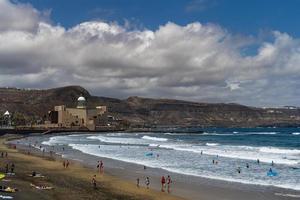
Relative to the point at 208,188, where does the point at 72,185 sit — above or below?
above

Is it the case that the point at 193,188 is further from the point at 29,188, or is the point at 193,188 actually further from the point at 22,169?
the point at 22,169

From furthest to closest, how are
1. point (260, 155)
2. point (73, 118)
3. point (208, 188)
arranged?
point (73, 118) < point (260, 155) < point (208, 188)

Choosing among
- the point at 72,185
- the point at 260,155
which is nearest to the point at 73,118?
the point at 260,155

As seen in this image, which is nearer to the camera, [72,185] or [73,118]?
[72,185]

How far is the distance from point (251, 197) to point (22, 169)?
21996mm

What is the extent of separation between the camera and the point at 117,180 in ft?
120

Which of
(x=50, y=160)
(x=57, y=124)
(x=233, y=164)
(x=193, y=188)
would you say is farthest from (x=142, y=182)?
(x=57, y=124)

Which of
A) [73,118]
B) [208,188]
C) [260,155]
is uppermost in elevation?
[73,118]

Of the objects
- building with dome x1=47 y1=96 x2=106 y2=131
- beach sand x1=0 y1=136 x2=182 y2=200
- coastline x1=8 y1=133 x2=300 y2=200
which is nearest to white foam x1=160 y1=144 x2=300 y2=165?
coastline x1=8 y1=133 x2=300 y2=200

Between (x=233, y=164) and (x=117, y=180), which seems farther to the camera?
(x=233, y=164)

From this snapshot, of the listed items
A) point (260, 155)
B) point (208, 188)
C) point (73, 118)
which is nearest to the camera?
point (208, 188)

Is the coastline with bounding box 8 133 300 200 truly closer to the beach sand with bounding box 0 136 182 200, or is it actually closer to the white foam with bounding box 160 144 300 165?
the beach sand with bounding box 0 136 182 200

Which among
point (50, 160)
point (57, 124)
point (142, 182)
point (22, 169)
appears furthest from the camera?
point (57, 124)

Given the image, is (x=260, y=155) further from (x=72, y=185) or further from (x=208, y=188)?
(x=72, y=185)
